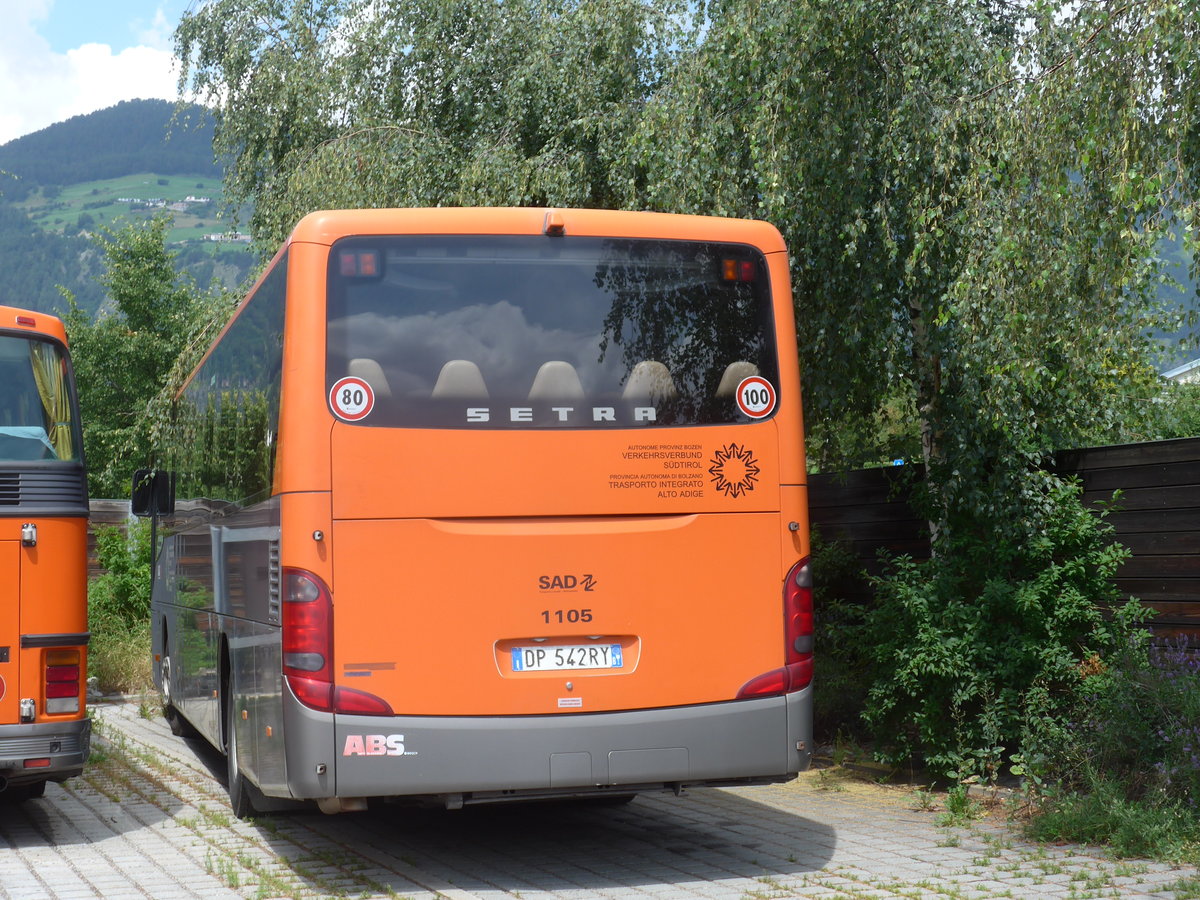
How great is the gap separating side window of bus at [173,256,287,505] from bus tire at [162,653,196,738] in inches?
99.9

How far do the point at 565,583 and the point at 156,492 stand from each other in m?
7.58

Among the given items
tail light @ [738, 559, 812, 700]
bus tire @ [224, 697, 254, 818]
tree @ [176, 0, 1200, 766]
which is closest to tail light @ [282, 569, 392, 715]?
tail light @ [738, 559, 812, 700]

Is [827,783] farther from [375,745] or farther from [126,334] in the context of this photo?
[126,334]

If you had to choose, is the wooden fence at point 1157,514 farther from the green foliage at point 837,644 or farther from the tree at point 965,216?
the green foliage at point 837,644

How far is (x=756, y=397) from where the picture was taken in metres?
7.39

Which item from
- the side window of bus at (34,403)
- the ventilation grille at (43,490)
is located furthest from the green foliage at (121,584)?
the ventilation grille at (43,490)

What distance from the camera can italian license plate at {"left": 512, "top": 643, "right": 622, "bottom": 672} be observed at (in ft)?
22.8

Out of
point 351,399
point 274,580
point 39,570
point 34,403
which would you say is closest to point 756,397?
point 351,399

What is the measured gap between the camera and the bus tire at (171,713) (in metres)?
13.5

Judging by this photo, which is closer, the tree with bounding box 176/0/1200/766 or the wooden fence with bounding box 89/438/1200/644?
the tree with bounding box 176/0/1200/766

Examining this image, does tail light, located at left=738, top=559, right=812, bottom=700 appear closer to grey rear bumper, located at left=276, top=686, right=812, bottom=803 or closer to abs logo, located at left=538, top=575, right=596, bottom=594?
grey rear bumper, located at left=276, top=686, right=812, bottom=803

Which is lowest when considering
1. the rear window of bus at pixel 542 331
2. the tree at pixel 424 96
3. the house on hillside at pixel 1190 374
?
the rear window of bus at pixel 542 331

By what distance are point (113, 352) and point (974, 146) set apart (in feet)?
122

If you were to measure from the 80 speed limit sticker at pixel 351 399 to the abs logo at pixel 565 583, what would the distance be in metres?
1.15
